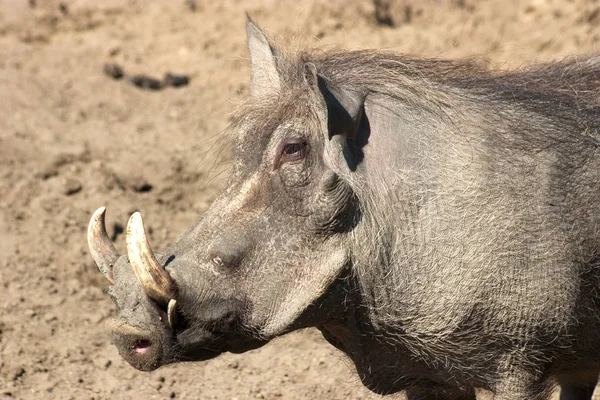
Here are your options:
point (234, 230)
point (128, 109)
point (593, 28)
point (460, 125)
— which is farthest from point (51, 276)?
point (593, 28)

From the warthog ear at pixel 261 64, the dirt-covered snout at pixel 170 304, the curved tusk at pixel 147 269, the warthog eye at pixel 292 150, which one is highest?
the warthog ear at pixel 261 64

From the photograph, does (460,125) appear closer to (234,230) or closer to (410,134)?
(410,134)

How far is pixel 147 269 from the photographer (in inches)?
123

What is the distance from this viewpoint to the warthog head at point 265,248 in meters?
3.26

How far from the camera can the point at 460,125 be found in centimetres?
352

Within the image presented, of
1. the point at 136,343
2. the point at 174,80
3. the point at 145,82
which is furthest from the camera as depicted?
the point at 174,80

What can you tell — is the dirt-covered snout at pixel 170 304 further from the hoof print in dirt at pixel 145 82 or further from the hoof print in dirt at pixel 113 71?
the hoof print in dirt at pixel 113 71

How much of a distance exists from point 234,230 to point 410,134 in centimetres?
66

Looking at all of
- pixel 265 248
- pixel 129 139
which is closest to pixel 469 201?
pixel 265 248

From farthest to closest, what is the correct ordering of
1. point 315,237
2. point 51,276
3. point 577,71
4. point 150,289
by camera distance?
1. point 51,276
2. point 577,71
3. point 315,237
4. point 150,289

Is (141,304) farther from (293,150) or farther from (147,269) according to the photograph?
(293,150)

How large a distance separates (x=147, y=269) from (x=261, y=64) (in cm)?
99

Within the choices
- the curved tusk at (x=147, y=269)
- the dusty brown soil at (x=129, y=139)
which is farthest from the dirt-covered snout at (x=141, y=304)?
the dusty brown soil at (x=129, y=139)

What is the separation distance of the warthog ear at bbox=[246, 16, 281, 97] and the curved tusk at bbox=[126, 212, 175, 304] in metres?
0.74
